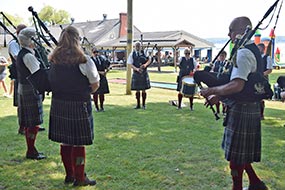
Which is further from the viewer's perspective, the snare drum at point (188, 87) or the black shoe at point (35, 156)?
the snare drum at point (188, 87)

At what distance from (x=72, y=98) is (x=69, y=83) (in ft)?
0.52

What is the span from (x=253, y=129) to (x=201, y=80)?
62 cm

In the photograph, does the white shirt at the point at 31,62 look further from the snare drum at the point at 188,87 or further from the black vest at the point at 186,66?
the black vest at the point at 186,66

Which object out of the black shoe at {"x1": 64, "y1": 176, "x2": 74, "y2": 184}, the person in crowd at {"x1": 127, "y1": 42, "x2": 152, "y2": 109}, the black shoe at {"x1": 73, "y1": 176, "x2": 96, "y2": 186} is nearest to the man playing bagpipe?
the black shoe at {"x1": 73, "y1": 176, "x2": 96, "y2": 186}

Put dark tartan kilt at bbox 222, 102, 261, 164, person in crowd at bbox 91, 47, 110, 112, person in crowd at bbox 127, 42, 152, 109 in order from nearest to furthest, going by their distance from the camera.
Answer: dark tartan kilt at bbox 222, 102, 261, 164 < person in crowd at bbox 91, 47, 110, 112 < person in crowd at bbox 127, 42, 152, 109

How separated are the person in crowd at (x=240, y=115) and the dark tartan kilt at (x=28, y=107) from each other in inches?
86.1

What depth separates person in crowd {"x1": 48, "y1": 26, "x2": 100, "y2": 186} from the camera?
3.00 meters

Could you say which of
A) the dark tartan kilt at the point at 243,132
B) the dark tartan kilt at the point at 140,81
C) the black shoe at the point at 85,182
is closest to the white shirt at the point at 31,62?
the black shoe at the point at 85,182

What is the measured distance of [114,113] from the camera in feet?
23.9

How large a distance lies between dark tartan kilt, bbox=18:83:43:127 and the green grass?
1.65 feet

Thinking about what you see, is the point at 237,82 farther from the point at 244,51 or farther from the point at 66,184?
the point at 66,184

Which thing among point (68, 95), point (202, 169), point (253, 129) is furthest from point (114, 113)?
point (253, 129)

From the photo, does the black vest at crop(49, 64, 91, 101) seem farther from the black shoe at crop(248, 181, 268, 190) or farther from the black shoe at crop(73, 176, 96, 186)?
the black shoe at crop(248, 181, 268, 190)

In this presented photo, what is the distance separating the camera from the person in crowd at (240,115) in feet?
8.74
